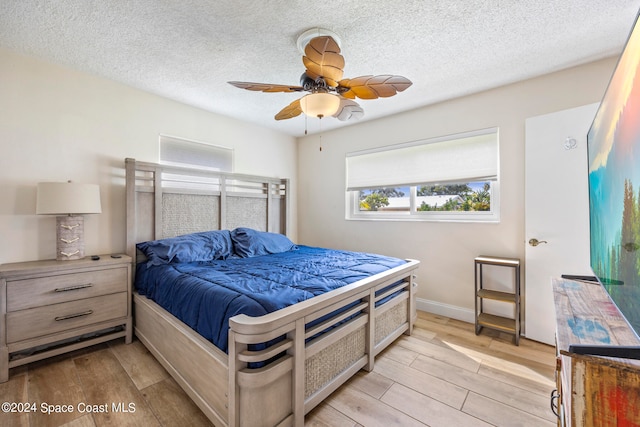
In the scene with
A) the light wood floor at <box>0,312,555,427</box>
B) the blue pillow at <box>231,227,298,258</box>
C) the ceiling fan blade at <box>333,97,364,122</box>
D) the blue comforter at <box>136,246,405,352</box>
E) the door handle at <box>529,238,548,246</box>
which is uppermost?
the ceiling fan blade at <box>333,97,364,122</box>

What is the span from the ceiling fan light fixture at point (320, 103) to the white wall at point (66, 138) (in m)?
2.04

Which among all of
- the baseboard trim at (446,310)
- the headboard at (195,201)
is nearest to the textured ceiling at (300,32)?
the headboard at (195,201)

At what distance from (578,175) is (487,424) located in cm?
204

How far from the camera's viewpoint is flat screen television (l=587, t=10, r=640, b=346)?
0.76 meters

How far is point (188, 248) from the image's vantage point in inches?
99.6

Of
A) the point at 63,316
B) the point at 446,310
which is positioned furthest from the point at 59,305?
the point at 446,310

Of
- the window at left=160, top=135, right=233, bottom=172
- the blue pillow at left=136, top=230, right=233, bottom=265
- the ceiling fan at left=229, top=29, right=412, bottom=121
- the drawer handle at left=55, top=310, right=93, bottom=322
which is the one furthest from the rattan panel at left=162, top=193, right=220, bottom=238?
the ceiling fan at left=229, top=29, right=412, bottom=121

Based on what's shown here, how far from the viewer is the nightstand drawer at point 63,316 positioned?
74.0 inches

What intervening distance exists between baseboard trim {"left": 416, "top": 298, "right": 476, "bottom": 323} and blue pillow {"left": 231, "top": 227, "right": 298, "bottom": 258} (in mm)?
1751

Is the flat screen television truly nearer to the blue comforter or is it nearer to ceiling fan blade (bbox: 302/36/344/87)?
ceiling fan blade (bbox: 302/36/344/87)

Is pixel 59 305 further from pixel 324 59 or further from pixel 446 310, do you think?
pixel 446 310

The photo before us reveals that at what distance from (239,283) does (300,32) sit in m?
1.77

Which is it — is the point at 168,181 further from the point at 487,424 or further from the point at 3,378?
the point at 487,424

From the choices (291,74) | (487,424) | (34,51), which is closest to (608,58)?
(291,74)
